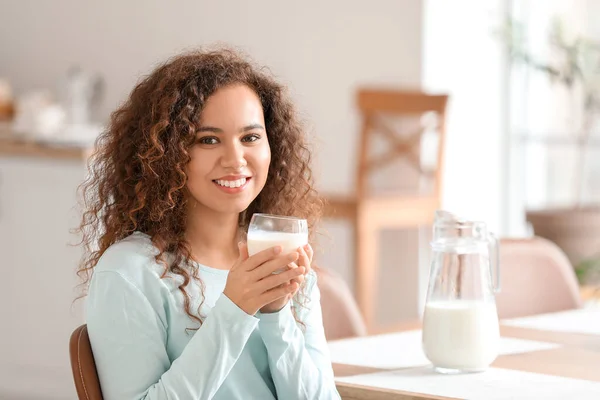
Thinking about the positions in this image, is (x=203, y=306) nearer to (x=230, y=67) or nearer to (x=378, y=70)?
(x=230, y=67)

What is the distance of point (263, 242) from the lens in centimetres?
136

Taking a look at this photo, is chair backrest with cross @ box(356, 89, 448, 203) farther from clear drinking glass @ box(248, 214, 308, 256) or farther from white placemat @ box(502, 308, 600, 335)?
clear drinking glass @ box(248, 214, 308, 256)

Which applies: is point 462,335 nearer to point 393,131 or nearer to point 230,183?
point 230,183

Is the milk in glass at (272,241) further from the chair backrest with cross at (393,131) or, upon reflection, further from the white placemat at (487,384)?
the chair backrest with cross at (393,131)

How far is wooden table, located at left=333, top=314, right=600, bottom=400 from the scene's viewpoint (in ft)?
Result: 4.96

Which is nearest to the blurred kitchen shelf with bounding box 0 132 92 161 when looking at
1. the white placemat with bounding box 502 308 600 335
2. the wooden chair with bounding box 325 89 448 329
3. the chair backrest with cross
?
the wooden chair with bounding box 325 89 448 329

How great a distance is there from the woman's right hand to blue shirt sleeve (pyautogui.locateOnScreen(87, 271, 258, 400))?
0.6 inches

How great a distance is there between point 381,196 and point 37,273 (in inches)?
53.1

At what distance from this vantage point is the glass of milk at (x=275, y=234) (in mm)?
1365

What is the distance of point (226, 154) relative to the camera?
1.47m

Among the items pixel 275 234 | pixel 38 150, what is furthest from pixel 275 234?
pixel 38 150

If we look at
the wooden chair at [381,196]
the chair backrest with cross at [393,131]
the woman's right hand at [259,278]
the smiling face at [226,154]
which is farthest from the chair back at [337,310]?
the chair backrest with cross at [393,131]

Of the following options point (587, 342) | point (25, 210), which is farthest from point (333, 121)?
point (587, 342)

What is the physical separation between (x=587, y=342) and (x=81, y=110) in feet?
10.8
